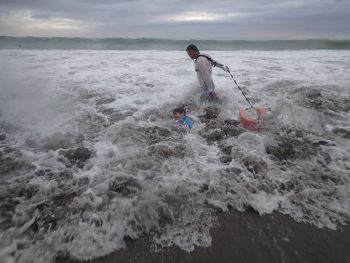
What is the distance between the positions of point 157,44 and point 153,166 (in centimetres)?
2727

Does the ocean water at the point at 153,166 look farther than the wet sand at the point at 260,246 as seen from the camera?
Yes

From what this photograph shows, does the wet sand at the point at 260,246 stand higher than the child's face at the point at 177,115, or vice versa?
the child's face at the point at 177,115

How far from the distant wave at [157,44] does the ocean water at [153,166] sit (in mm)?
20555

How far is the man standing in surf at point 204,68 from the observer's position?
577 cm

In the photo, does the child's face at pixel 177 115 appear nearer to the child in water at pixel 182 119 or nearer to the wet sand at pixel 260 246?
the child in water at pixel 182 119

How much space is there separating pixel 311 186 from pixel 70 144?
13.8 ft

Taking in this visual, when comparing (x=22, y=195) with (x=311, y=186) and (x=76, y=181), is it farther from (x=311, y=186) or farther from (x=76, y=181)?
(x=311, y=186)

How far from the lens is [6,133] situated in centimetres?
512

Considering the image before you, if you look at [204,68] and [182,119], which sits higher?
[204,68]

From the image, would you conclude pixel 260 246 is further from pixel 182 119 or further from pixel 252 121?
pixel 182 119

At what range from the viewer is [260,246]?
8.48ft

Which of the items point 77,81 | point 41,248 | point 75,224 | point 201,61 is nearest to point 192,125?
point 201,61

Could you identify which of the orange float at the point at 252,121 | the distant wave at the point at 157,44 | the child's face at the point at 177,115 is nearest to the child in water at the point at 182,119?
the child's face at the point at 177,115

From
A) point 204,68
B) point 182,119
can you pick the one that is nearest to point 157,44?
point 204,68
